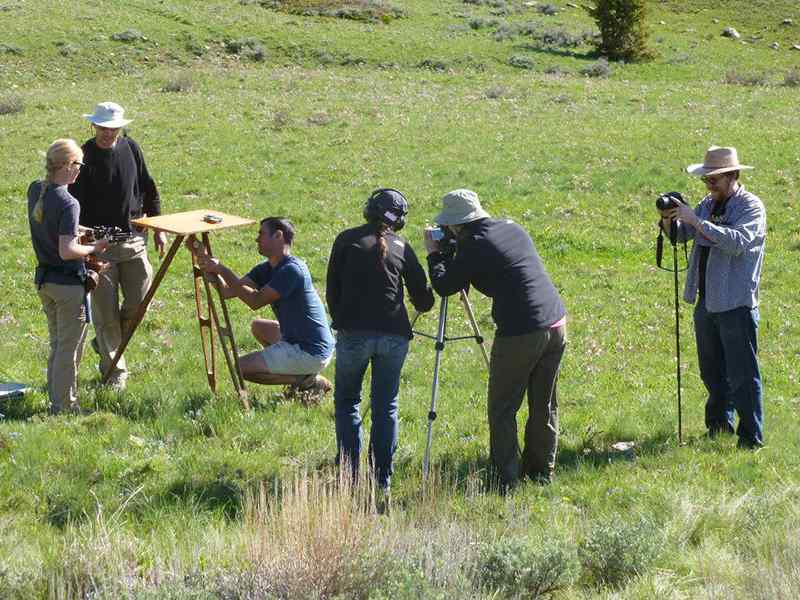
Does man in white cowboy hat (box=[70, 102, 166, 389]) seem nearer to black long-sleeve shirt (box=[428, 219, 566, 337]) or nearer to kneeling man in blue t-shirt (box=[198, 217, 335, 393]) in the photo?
kneeling man in blue t-shirt (box=[198, 217, 335, 393])

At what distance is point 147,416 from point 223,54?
40463 millimetres

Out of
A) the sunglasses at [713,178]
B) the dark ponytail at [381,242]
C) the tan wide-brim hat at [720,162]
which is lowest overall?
the dark ponytail at [381,242]

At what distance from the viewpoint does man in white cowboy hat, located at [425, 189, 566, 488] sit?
8.26 m

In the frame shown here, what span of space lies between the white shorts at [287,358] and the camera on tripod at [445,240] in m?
2.28

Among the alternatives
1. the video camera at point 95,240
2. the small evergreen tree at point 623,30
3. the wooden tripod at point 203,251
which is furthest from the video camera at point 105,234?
the small evergreen tree at point 623,30

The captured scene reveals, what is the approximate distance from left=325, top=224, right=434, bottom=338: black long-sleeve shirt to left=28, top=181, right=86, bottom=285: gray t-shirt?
8.77 feet

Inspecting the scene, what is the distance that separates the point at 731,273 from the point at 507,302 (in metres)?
2.40

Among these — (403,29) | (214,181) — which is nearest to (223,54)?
(403,29)

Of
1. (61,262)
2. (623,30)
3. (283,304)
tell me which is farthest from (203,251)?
(623,30)

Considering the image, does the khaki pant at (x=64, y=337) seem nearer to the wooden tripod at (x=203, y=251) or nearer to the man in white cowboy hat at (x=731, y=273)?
the wooden tripod at (x=203, y=251)

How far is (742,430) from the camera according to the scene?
9727 mm

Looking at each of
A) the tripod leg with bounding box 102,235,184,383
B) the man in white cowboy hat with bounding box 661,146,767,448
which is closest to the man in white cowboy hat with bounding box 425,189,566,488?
the man in white cowboy hat with bounding box 661,146,767,448

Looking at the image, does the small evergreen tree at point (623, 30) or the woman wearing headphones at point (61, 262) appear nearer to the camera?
the woman wearing headphones at point (61, 262)

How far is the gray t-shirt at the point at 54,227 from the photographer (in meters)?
9.36
